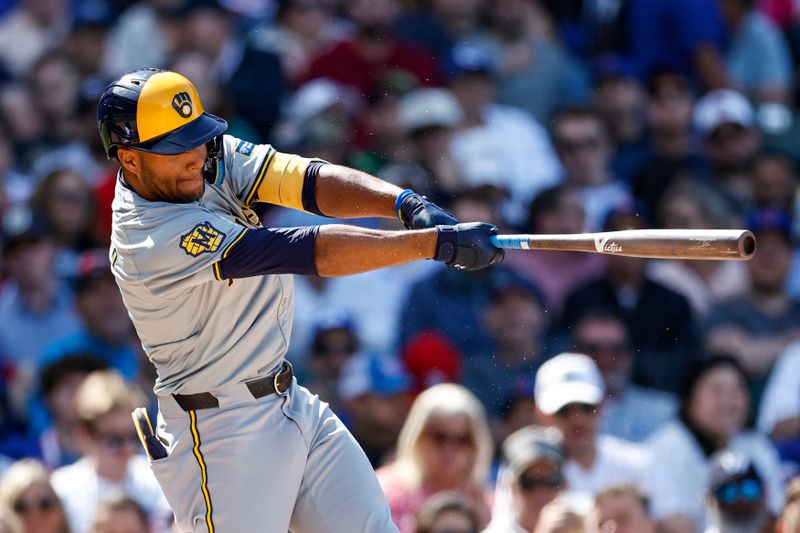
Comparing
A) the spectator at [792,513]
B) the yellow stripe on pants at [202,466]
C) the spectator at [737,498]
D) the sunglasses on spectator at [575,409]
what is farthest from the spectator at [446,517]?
the yellow stripe on pants at [202,466]

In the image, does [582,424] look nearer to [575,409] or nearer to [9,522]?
[575,409]

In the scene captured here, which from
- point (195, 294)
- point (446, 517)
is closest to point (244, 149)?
point (195, 294)

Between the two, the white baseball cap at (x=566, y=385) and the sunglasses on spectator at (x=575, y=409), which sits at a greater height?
the white baseball cap at (x=566, y=385)

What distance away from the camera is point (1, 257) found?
28.4 ft

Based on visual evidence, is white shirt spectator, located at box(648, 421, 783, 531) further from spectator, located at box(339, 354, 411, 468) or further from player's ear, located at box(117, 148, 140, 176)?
player's ear, located at box(117, 148, 140, 176)

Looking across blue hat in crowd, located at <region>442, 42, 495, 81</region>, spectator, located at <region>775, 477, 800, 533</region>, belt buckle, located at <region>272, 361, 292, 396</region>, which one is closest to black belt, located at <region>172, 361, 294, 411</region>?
belt buckle, located at <region>272, 361, 292, 396</region>

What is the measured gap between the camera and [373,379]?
7.63 metres

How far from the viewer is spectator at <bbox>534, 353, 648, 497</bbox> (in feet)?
21.9

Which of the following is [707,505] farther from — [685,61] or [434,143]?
[685,61]

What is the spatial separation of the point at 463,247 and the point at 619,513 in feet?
7.58

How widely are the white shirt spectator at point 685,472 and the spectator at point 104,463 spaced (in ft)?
8.07

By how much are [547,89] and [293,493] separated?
5.82m

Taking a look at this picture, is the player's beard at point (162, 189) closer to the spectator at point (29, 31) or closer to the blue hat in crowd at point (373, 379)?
the blue hat in crowd at point (373, 379)

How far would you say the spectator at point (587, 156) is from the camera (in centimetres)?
897
